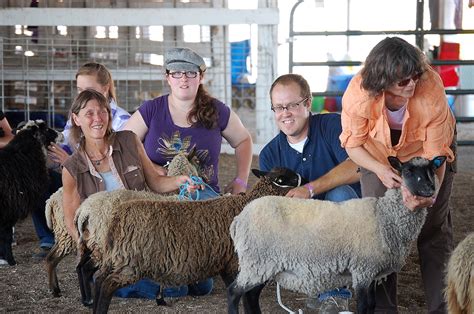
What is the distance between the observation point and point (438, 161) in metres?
3.56

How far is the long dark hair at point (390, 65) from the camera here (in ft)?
11.6

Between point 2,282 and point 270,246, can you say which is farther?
point 2,282

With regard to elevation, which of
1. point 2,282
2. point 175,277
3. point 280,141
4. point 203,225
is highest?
point 280,141

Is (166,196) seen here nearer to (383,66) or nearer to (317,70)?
(383,66)

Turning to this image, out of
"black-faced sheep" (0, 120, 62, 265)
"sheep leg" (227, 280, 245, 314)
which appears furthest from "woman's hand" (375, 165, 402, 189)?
"black-faced sheep" (0, 120, 62, 265)

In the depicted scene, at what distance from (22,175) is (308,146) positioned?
2526mm

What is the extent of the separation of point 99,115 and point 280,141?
40.7 inches

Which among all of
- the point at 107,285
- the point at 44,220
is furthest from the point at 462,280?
the point at 44,220

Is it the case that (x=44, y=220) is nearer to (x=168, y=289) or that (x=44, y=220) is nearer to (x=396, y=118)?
(x=168, y=289)

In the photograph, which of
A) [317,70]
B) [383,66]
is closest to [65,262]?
[383,66]

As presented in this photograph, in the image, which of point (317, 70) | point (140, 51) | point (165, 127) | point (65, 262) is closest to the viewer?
point (165, 127)

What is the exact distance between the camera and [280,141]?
14.7 ft

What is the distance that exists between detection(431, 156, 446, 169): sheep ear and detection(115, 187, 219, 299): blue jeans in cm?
160

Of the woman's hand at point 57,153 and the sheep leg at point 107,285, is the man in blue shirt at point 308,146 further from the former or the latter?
the woman's hand at point 57,153
